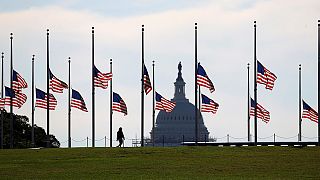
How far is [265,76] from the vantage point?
72188 mm

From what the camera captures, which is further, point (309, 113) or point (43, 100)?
point (309, 113)

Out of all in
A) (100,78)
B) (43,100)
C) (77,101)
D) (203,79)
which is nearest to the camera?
(203,79)

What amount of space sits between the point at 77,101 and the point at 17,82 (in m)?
4.30

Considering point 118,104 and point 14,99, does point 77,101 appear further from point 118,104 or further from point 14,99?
point 14,99

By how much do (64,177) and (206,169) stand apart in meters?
6.32

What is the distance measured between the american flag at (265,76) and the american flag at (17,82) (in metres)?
16.1

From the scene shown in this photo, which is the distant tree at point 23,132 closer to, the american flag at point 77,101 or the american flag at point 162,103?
the american flag at point 162,103

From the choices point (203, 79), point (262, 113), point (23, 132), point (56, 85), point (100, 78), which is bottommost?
point (23, 132)

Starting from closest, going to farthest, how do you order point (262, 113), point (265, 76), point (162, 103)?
point (265, 76)
point (162, 103)
point (262, 113)

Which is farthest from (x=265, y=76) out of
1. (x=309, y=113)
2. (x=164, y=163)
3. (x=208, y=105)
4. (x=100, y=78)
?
(x=164, y=163)

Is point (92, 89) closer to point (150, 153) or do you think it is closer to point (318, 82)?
point (318, 82)

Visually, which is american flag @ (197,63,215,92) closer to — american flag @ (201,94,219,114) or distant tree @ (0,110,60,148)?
american flag @ (201,94,219,114)

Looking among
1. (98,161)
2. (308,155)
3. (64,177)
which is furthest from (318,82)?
(64,177)

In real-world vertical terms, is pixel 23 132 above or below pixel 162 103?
below
